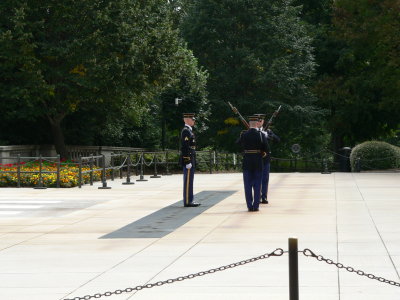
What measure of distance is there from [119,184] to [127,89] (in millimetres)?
7057

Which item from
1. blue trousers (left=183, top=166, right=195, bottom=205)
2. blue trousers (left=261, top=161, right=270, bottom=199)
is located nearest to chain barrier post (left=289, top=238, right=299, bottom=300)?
blue trousers (left=183, top=166, right=195, bottom=205)

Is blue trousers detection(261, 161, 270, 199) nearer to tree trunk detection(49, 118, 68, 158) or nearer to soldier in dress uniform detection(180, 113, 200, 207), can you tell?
soldier in dress uniform detection(180, 113, 200, 207)

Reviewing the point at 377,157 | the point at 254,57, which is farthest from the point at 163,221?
the point at 254,57

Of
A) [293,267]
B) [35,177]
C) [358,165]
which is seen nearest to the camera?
[293,267]

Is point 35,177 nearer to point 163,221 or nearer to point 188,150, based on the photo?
point 188,150

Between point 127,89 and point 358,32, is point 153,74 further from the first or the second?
point 358,32

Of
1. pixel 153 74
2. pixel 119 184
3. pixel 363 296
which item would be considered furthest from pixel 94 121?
pixel 363 296

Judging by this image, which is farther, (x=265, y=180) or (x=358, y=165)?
(x=358, y=165)

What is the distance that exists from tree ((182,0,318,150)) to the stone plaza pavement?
1047 inches

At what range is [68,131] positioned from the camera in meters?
38.7

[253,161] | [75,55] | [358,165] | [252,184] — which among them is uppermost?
[75,55]

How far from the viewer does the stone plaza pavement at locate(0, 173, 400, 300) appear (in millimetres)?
8688

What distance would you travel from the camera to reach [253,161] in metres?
17.1

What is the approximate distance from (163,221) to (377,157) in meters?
22.5
